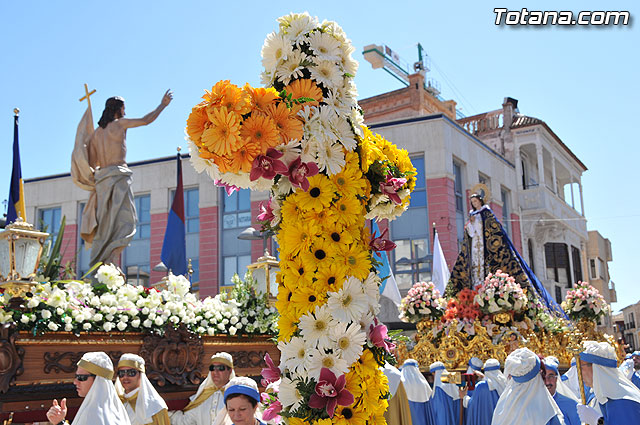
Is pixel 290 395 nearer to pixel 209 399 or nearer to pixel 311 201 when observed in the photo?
pixel 311 201

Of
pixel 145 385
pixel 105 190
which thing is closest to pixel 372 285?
pixel 145 385

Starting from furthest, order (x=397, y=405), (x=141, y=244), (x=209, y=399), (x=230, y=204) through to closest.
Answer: (x=141, y=244), (x=230, y=204), (x=397, y=405), (x=209, y=399)

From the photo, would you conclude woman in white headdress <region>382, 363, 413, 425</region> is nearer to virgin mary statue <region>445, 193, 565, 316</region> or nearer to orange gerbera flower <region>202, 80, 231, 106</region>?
orange gerbera flower <region>202, 80, 231, 106</region>

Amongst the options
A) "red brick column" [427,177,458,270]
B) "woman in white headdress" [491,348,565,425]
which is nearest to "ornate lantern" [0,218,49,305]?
"woman in white headdress" [491,348,565,425]

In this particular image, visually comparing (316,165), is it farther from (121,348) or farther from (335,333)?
(121,348)

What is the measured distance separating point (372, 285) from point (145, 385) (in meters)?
3.13

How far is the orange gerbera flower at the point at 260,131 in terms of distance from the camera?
373cm

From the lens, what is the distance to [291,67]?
165 inches

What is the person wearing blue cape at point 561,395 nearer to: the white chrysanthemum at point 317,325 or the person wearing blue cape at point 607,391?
the person wearing blue cape at point 607,391

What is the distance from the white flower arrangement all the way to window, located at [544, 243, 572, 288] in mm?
24679

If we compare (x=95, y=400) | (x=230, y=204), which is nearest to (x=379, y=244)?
(x=95, y=400)

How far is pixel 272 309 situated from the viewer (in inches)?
356

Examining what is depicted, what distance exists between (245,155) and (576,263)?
105ft

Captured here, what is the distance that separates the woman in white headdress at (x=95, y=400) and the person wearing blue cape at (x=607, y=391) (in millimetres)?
3945
